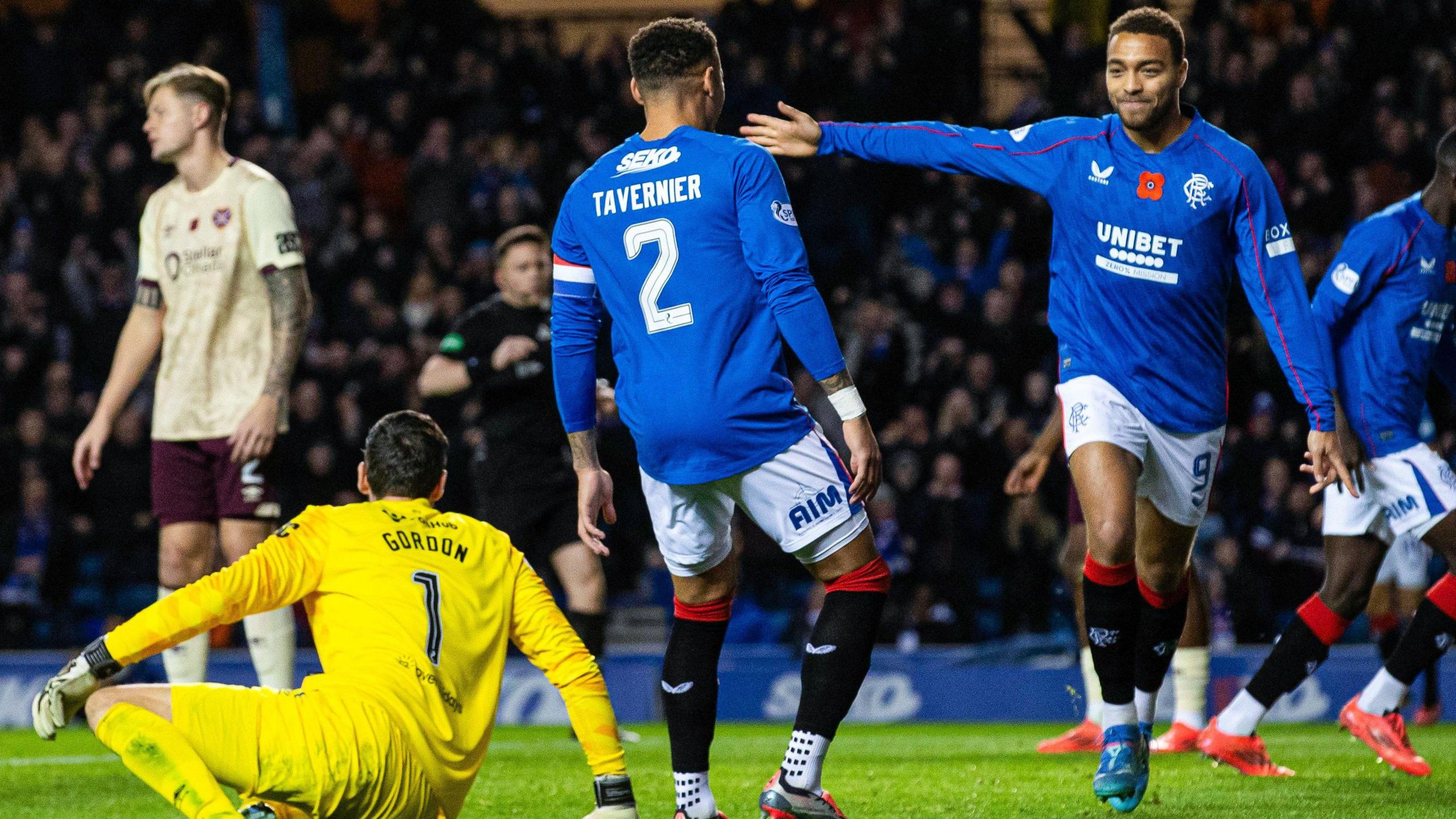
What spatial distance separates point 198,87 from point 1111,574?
4192 millimetres

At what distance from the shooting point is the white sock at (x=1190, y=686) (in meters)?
7.07

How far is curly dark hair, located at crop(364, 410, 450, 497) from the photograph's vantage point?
14.4 ft

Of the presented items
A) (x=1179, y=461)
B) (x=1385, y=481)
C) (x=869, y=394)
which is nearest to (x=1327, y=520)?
(x=1385, y=481)

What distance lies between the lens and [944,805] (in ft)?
17.6

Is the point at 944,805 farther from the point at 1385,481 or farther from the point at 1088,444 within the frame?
the point at 1385,481

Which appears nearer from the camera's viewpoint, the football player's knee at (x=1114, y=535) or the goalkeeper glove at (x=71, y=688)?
the goalkeeper glove at (x=71, y=688)

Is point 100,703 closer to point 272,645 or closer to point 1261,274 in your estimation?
point 272,645

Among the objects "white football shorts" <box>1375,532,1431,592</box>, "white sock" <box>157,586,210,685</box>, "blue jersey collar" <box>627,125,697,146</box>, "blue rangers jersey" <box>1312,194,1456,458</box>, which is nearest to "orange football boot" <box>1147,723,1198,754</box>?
"blue rangers jersey" <box>1312,194,1456,458</box>

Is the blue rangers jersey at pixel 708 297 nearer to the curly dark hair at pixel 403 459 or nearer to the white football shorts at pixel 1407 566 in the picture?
the curly dark hair at pixel 403 459

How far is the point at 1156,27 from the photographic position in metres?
5.22

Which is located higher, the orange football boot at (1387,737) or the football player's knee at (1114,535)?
the football player's knee at (1114,535)

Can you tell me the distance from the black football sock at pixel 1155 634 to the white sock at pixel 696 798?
156 centimetres

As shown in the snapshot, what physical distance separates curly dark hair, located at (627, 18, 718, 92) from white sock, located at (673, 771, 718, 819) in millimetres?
1944

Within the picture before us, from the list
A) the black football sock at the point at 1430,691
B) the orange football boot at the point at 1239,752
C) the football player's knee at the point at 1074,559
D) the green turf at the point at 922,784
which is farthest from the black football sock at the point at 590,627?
the black football sock at the point at 1430,691
